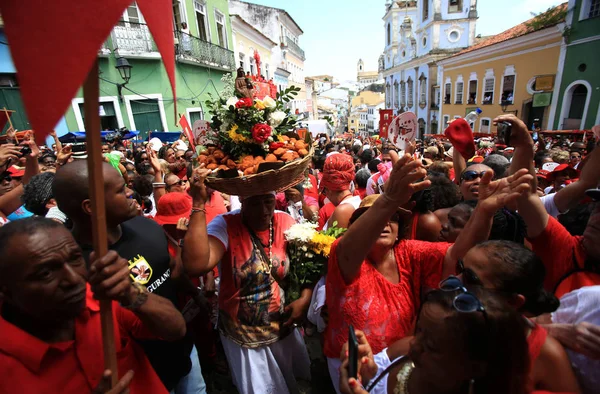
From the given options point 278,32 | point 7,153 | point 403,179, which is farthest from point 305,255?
point 278,32

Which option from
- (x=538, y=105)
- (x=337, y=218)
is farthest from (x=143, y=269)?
(x=538, y=105)

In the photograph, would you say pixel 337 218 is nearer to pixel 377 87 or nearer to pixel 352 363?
pixel 352 363

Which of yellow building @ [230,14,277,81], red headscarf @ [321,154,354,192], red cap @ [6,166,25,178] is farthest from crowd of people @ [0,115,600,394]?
yellow building @ [230,14,277,81]

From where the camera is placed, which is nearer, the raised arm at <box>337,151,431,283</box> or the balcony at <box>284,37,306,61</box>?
the raised arm at <box>337,151,431,283</box>

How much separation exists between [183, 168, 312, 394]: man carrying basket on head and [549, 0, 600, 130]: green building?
2003cm

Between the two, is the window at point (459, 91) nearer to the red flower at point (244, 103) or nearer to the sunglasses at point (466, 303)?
the red flower at point (244, 103)

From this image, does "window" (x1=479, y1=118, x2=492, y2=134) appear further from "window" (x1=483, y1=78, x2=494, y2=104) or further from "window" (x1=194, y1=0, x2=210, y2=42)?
"window" (x1=194, y1=0, x2=210, y2=42)

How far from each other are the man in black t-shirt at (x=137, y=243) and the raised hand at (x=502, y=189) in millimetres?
2053

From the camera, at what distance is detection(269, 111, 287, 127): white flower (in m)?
2.39

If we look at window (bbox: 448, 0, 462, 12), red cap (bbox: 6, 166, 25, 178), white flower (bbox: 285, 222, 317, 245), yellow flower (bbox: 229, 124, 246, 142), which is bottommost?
white flower (bbox: 285, 222, 317, 245)

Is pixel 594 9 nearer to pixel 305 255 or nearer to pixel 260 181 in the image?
pixel 305 255

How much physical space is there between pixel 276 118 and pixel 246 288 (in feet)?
4.34

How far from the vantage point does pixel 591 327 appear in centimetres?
121

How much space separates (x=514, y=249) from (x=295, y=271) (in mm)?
1442
